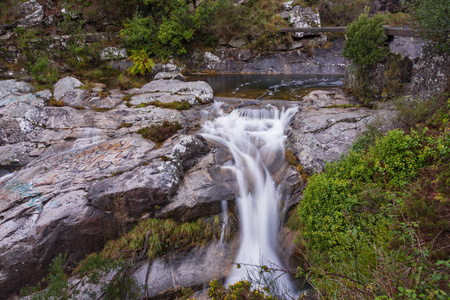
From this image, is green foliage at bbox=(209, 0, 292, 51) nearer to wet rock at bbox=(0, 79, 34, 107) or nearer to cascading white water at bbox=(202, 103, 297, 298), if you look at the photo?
cascading white water at bbox=(202, 103, 297, 298)

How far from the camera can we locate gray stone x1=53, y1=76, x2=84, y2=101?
9984mm

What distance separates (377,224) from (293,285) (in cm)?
201

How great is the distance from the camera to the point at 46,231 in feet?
16.7

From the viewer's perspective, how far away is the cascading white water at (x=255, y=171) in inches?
217

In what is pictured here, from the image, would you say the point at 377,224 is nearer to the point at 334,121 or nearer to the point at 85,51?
the point at 334,121

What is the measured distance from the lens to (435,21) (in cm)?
561

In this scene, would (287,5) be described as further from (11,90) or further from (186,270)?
(186,270)

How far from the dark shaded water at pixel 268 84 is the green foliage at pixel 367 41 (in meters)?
2.73

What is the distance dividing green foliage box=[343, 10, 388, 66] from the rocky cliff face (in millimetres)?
1635

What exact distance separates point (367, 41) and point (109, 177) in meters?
9.23

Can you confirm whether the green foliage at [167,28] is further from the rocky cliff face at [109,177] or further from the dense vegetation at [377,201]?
the dense vegetation at [377,201]

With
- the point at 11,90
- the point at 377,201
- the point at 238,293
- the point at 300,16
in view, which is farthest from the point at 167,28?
the point at 238,293

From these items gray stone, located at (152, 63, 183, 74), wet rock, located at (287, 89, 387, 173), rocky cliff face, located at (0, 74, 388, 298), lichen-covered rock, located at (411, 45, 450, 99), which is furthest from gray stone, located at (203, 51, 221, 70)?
lichen-covered rock, located at (411, 45, 450, 99)

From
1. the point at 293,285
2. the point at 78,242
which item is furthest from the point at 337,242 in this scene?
the point at 78,242
